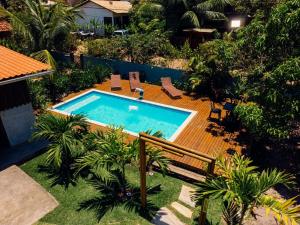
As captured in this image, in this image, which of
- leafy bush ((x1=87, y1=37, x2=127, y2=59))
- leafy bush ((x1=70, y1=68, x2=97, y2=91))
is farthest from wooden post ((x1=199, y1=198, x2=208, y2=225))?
leafy bush ((x1=87, y1=37, x2=127, y2=59))

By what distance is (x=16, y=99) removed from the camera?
10922 millimetres

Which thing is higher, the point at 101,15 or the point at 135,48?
the point at 101,15

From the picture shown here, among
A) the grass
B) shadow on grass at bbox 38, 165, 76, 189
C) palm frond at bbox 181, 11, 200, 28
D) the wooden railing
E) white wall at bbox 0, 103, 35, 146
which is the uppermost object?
palm frond at bbox 181, 11, 200, 28

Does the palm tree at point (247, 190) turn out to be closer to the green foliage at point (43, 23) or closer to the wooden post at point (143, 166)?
the wooden post at point (143, 166)

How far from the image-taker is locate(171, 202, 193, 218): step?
8.16 m

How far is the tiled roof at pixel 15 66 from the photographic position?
9750 mm

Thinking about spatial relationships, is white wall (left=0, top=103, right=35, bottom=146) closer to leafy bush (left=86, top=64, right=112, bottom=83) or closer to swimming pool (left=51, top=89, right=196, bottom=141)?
swimming pool (left=51, top=89, right=196, bottom=141)

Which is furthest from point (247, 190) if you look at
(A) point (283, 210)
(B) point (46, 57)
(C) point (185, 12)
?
(C) point (185, 12)

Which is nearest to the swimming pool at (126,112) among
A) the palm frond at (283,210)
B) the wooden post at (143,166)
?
the wooden post at (143,166)

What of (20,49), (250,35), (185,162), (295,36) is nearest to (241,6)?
(250,35)

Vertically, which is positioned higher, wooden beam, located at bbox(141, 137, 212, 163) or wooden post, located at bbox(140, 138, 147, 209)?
wooden beam, located at bbox(141, 137, 212, 163)

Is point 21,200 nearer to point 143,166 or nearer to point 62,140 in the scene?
point 62,140

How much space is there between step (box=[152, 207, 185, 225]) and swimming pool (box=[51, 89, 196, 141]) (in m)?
5.82

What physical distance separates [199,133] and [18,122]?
8677 mm
